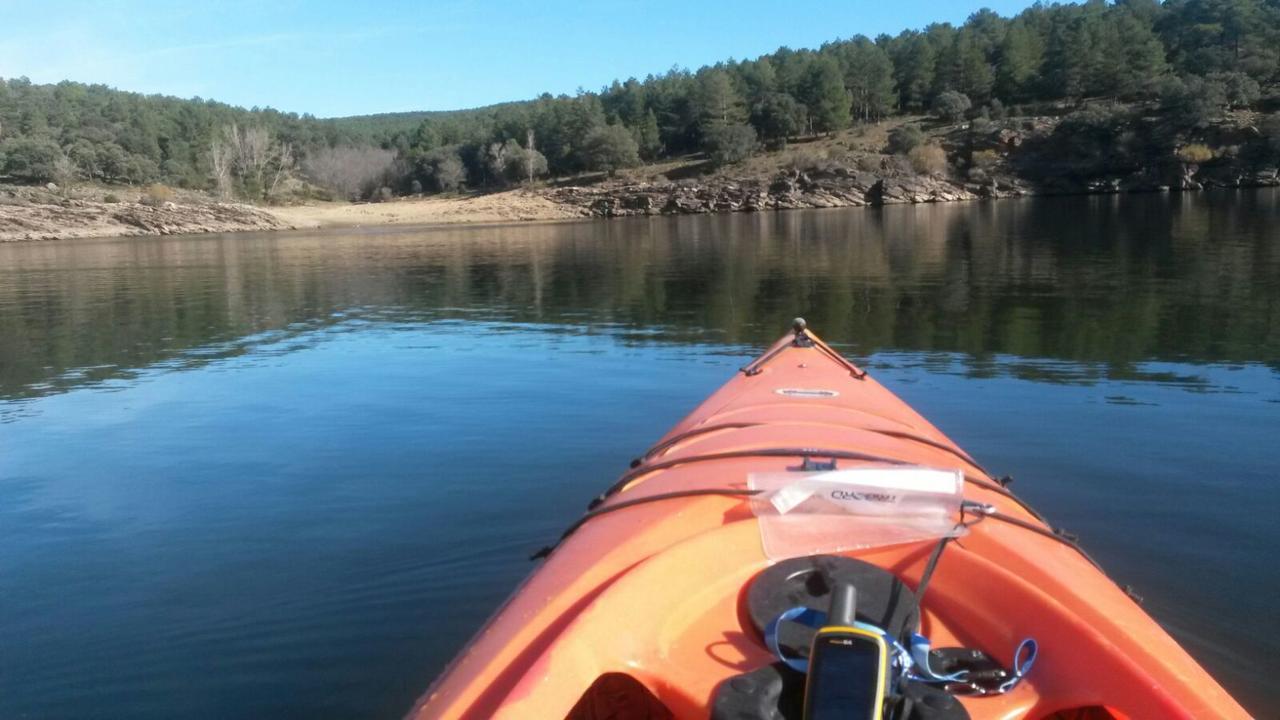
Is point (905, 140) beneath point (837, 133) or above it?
beneath

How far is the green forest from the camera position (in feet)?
264

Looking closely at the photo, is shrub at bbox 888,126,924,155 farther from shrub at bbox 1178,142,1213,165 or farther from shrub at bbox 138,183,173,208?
shrub at bbox 138,183,173,208

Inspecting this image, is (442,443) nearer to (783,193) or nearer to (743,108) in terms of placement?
(783,193)

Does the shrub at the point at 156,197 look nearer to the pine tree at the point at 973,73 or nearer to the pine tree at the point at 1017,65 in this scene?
the pine tree at the point at 973,73

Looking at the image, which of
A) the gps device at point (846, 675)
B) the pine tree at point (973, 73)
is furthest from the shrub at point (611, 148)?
the gps device at point (846, 675)

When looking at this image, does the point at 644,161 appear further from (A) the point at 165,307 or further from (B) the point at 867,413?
(B) the point at 867,413

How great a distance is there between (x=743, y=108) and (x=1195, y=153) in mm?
41799

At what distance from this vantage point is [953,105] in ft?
275

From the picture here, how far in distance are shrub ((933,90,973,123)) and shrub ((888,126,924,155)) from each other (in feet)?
18.6

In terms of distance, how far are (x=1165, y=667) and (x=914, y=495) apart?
0.95 m

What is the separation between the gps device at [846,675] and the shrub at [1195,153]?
253 feet

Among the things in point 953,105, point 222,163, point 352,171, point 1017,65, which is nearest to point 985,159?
point 953,105

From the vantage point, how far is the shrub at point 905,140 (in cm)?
7775

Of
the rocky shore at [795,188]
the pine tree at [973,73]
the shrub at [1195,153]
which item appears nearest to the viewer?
the rocky shore at [795,188]
